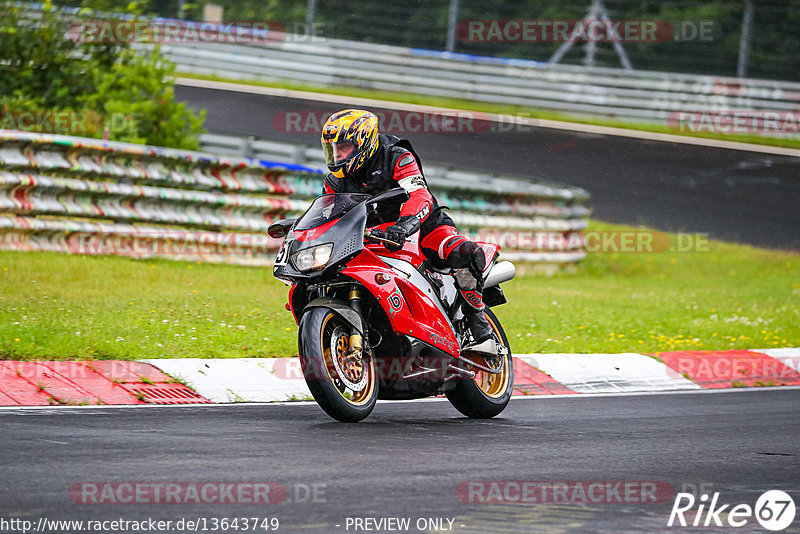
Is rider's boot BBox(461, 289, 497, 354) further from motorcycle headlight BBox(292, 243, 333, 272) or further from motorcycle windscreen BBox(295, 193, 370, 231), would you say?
motorcycle headlight BBox(292, 243, 333, 272)

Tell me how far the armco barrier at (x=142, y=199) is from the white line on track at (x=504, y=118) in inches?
338

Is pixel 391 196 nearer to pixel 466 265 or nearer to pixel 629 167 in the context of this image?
pixel 466 265

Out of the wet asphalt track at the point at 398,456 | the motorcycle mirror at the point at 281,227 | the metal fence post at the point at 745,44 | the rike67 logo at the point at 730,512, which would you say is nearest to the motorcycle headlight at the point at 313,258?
the motorcycle mirror at the point at 281,227

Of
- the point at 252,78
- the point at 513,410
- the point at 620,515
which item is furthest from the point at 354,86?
the point at 620,515

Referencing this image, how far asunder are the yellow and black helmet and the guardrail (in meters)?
17.3

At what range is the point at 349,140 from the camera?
726 centimetres

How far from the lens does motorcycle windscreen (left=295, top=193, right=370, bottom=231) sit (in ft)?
23.2

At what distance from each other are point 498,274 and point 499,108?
663 inches

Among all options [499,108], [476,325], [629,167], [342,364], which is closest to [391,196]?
[342,364]

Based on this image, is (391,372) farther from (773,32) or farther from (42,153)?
(773,32)

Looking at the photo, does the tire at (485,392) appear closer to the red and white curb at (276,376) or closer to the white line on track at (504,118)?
the red and white curb at (276,376)

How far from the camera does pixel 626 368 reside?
10.4m

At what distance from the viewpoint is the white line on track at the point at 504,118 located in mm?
23719

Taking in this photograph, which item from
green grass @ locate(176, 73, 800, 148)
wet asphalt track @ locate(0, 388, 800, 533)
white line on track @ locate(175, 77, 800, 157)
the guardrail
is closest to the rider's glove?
wet asphalt track @ locate(0, 388, 800, 533)
